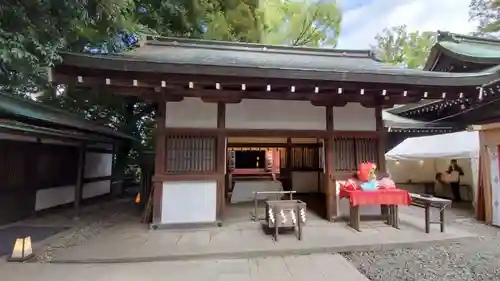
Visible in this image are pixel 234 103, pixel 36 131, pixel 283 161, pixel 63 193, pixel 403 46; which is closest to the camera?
pixel 36 131

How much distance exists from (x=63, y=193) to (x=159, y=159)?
13.8 feet

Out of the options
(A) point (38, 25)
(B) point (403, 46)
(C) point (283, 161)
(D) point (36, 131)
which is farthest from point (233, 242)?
(B) point (403, 46)

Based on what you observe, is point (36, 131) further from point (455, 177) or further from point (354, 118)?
point (455, 177)

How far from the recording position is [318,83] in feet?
14.2

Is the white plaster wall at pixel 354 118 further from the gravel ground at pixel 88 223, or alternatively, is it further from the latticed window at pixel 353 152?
the gravel ground at pixel 88 223

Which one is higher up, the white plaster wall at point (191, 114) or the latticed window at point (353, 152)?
the white plaster wall at point (191, 114)

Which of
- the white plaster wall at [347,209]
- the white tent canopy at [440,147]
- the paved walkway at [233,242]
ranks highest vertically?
the white tent canopy at [440,147]

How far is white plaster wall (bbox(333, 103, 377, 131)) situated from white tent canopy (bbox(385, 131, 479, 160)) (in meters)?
3.78

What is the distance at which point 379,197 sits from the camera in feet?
14.9

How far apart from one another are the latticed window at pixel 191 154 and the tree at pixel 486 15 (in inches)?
620

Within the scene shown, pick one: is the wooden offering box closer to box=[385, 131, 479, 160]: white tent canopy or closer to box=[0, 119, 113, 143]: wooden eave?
box=[0, 119, 113, 143]: wooden eave

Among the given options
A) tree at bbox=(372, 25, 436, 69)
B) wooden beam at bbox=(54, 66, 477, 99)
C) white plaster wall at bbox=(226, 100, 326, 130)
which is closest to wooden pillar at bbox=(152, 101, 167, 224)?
wooden beam at bbox=(54, 66, 477, 99)

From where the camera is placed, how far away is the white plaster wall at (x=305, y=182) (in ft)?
30.2

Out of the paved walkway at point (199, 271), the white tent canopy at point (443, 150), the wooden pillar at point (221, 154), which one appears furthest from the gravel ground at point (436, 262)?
the white tent canopy at point (443, 150)
